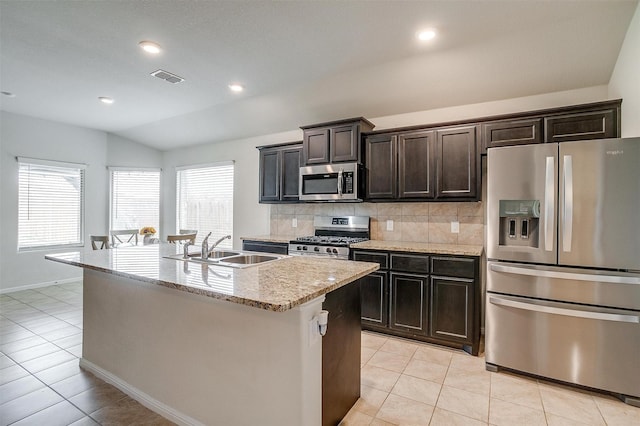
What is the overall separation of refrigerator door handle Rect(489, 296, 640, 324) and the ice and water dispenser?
0.45 meters

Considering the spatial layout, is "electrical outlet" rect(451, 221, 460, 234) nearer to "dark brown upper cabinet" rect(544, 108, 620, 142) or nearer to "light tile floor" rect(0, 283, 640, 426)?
"dark brown upper cabinet" rect(544, 108, 620, 142)

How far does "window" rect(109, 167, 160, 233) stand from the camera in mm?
5793

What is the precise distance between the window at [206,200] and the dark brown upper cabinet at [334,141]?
1.94 meters

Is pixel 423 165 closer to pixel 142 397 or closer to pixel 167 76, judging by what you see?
pixel 167 76

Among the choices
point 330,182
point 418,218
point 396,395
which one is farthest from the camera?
point 330,182

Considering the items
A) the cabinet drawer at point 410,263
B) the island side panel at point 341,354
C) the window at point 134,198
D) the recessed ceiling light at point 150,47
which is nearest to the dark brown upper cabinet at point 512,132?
the cabinet drawer at point 410,263

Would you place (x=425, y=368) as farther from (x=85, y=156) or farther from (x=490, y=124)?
(x=85, y=156)

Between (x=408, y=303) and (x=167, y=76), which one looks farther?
(x=167, y=76)

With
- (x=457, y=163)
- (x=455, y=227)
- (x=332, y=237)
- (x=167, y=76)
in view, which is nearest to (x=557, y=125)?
(x=457, y=163)

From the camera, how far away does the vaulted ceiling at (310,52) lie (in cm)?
220

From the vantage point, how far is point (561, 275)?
227 cm

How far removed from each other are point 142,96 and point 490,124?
4077 millimetres

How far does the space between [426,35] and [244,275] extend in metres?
2.25

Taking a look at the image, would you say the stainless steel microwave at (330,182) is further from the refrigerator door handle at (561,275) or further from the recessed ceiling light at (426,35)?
the refrigerator door handle at (561,275)
